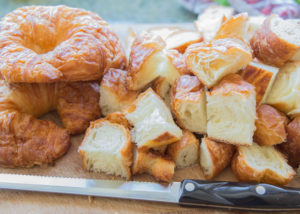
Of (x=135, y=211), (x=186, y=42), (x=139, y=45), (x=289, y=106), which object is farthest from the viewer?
(x=186, y=42)

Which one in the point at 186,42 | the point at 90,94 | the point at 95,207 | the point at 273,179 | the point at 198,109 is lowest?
the point at 95,207

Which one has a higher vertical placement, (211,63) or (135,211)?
(211,63)

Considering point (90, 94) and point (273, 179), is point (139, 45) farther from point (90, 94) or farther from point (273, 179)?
point (273, 179)

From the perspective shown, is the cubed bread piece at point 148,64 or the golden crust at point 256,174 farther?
the cubed bread piece at point 148,64

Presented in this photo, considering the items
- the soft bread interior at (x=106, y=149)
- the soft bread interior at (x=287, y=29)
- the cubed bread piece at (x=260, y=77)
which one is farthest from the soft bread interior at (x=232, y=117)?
the soft bread interior at (x=106, y=149)

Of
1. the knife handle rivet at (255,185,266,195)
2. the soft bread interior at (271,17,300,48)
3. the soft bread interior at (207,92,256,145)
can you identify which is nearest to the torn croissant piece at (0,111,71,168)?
the soft bread interior at (207,92,256,145)

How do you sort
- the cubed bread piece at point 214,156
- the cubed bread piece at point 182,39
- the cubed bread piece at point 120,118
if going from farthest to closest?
the cubed bread piece at point 182,39
the cubed bread piece at point 120,118
the cubed bread piece at point 214,156

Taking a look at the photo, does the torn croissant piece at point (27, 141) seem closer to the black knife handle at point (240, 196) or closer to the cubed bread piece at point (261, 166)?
the black knife handle at point (240, 196)

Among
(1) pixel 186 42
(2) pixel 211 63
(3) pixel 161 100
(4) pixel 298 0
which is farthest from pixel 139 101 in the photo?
(4) pixel 298 0
